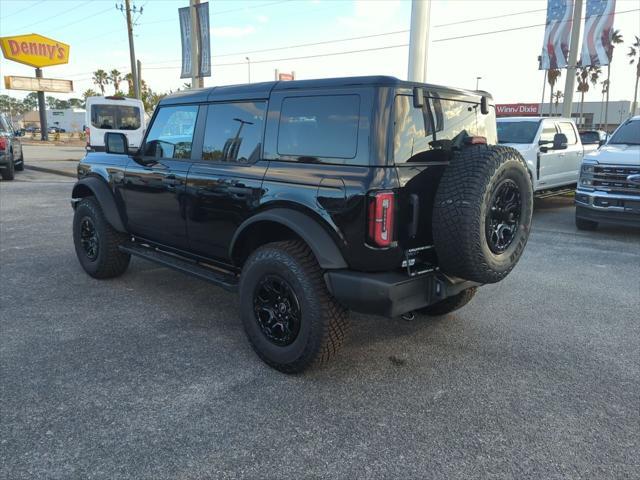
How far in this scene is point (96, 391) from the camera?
3078mm

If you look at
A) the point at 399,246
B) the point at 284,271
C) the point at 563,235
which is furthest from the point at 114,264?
the point at 563,235

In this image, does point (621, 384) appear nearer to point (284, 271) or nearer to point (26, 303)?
point (284, 271)

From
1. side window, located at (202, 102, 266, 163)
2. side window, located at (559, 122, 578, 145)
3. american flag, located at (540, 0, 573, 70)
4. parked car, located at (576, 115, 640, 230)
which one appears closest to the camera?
side window, located at (202, 102, 266, 163)

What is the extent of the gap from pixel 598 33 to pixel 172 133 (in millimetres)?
16062

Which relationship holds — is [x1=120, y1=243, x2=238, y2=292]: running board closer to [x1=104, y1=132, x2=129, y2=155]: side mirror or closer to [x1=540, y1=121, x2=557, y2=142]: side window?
[x1=104, y1=132, x2=129, y2=155]: side mirror

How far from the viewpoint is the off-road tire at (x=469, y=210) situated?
9.77ft

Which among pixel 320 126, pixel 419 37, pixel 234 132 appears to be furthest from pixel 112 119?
pixel 320 126

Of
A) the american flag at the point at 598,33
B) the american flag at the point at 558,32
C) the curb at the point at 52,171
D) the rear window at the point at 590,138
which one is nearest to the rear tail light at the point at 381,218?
the rear window at the point at 590,138

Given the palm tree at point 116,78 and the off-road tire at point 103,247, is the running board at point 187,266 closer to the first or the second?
the off-road tire at point 103,247

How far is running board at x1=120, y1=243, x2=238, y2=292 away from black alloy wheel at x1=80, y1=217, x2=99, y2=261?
0.47 meters

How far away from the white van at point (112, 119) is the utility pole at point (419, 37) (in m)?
9.66

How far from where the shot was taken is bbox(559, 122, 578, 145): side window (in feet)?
34.1

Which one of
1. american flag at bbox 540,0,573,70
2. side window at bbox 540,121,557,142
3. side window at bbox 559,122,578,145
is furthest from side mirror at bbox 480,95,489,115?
american flag at bbox 540,0,573,70

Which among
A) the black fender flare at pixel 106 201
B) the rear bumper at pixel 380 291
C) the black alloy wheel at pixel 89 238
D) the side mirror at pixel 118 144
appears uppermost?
the side mirror at pixel 118 144
